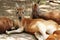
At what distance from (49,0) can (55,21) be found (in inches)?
134

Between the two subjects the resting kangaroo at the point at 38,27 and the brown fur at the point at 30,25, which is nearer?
the resting kangaroo at the point at 38,27

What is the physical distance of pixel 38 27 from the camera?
5.12m

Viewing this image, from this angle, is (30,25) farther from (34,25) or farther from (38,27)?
(38,27)

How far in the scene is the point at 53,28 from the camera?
5152 millimetres

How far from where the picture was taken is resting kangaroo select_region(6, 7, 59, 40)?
198 inches

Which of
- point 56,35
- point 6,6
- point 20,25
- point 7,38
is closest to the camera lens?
point 56,35

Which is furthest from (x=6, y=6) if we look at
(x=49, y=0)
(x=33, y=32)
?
(x=33, y=32)

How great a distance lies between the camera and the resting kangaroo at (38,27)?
5.04 meters

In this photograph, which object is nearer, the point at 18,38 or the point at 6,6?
the point at 18,38

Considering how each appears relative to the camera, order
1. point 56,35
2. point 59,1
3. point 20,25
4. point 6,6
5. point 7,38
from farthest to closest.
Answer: point 59,1 → point 6,6 → point 20,25 → point 7,38 → point 56,35

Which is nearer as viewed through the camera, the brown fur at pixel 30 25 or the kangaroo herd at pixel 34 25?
the kangaroo herd at pixel 34 25

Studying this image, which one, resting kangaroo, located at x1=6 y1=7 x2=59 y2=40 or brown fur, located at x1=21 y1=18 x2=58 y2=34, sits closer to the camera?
resting kangaroo, located at x1=6 y1=7 x2=59 y2=40

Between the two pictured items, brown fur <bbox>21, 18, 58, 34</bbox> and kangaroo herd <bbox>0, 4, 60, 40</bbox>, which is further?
brown fur <bbox>21, 18, 58, 34</bbox>

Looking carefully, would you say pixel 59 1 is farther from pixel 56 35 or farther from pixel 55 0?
Result: pixel 56 35
